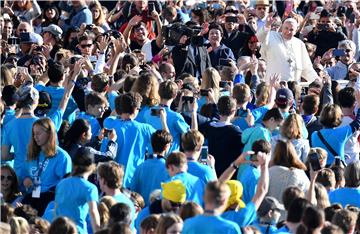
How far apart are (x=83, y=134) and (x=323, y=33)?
730cm

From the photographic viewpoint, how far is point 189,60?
1579 cm

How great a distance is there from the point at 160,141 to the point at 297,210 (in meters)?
2.16

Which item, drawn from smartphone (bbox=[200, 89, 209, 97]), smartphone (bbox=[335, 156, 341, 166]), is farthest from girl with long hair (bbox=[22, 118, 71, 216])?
smartphone (bbox=[335, 156, 341, 166])

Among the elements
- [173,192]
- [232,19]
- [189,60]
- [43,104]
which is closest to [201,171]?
[173,192]

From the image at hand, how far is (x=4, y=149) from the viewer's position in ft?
39.5

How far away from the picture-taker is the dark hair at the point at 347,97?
13.4 metres

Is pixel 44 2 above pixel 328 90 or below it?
below

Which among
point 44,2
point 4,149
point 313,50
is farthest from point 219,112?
point 44,2

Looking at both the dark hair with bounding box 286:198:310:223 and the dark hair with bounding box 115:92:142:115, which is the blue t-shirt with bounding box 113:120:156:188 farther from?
the dark hair with bounding box 286:198:310:223

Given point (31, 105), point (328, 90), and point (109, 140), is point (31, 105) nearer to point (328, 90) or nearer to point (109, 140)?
point (109, 140)

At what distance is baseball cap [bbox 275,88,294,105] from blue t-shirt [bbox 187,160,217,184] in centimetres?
227

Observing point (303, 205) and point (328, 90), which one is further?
point (328, 90)

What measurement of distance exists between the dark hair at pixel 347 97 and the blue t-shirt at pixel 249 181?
217 cm

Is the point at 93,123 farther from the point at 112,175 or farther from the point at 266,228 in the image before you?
the point at 266,228
